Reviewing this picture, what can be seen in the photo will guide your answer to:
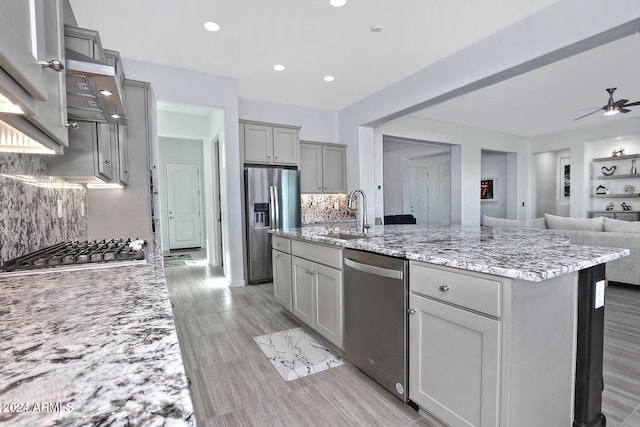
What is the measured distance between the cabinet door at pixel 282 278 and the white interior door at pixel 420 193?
267 inches

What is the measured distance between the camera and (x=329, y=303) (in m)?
2.38

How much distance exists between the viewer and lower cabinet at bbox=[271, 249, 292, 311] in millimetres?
3053

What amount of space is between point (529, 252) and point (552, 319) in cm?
34

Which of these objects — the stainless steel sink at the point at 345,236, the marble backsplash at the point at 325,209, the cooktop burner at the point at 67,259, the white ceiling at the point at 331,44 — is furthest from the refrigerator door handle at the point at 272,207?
the cooktop burner at the point at 67,259

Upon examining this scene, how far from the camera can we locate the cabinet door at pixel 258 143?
474cm

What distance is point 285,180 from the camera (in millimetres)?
4852

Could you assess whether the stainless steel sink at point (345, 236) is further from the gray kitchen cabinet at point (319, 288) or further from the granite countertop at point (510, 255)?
the granite countertop at point (510, 255)

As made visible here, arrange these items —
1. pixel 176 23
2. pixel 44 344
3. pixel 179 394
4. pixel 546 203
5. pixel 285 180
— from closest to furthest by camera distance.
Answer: pixel 179 394 < pixel 44 344 < pixel 176 23 < pixel 285 180 < pixel 546 203

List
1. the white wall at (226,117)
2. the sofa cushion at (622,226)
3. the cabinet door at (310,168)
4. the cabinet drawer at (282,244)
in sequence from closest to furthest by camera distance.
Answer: the cabinet drawer at (282,244)
the sofa cushion at (622,226)
the white wall at (226,117)
the cabinet door at (310,168)

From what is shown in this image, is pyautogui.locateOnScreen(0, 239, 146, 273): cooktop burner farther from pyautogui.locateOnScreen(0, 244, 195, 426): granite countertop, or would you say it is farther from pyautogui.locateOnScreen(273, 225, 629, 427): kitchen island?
pyautogui.locateOnScreen(273, 225, 629, 427): kitchen island

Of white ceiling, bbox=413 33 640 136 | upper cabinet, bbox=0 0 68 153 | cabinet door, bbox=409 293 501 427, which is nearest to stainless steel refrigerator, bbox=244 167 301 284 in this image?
white ceiling, bbox=413 33 640 136

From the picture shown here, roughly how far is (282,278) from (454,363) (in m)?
2.07

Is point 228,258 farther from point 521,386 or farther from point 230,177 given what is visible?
point 521,386

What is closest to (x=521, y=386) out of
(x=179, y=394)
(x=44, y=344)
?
(x=179, y=394)
